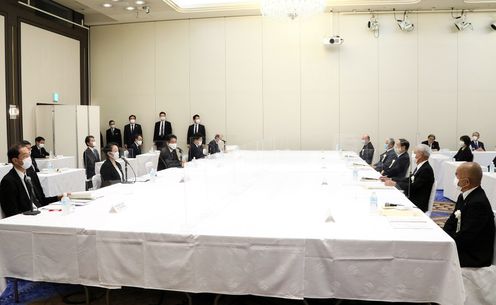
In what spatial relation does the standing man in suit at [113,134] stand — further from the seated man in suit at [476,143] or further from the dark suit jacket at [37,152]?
the seated man in suit at [476,143]

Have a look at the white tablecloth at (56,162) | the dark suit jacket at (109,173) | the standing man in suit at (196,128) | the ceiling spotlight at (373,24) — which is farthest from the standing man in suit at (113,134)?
the dark suit jacket at (109,173)

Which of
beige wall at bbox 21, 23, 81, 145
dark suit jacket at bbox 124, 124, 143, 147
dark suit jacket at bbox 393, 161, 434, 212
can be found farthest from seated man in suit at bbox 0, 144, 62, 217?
dark suit jacket at bbox 124, 124, 143, 147

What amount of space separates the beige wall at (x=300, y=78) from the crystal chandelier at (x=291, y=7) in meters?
3.90

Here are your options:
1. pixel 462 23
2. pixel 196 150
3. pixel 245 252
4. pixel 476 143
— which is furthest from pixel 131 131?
pixel 245 252

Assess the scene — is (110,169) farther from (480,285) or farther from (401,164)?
(480,285)

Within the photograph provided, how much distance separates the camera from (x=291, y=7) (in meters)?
8.62

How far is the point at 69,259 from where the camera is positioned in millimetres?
3102

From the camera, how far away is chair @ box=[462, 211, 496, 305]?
2986 millimetres

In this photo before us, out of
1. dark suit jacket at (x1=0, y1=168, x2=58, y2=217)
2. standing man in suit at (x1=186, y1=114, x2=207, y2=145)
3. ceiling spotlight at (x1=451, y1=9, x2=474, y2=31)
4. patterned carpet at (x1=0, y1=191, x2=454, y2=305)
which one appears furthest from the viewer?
standing man in suit at (x1=186, y1=114, x2=207, y2=145)

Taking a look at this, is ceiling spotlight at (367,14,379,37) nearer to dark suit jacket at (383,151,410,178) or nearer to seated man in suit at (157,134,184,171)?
dark suit jacket at (383,151,410,178)

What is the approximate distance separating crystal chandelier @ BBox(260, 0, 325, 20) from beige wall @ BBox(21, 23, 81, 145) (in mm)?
5679

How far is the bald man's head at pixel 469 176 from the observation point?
10.6ft

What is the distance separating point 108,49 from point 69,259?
11.5 m

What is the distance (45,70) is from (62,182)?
18.9 feet
